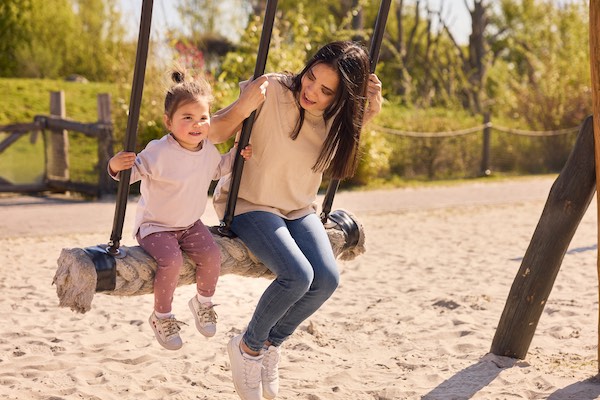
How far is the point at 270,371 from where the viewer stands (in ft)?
11.4

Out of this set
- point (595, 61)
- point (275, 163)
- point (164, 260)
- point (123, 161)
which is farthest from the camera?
point (595, 61)

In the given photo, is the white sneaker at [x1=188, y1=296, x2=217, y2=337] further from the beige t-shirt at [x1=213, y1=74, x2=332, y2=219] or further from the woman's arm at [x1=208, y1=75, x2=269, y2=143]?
the woman's arm at [x1=208, y1=75, x2=269, y2=143]

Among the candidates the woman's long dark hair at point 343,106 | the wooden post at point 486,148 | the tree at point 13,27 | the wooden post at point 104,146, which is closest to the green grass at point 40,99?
the tree at point 13,27

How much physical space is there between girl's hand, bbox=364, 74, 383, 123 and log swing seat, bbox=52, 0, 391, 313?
3.0 inches

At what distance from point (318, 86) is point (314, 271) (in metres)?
0.68

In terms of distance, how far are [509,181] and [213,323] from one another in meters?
11.2

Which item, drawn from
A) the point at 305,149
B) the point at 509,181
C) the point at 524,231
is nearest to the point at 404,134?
the point at 509,181

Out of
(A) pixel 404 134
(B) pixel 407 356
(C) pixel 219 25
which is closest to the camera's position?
(B) pixel 407 356

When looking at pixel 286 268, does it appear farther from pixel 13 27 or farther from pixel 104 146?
pixel 13 27

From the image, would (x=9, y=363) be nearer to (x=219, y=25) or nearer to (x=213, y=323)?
(x=213, y=323)

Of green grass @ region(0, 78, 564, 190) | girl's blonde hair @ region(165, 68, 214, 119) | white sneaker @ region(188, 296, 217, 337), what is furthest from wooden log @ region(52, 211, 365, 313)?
green grass @ region(0, 78, 564, 190)

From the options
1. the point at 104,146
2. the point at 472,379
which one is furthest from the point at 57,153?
the point at 472,379

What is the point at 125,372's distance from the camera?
14.5 feet

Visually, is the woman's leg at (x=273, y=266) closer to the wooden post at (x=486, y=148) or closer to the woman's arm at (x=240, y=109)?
the woman's arm at (x=240, y=109)
